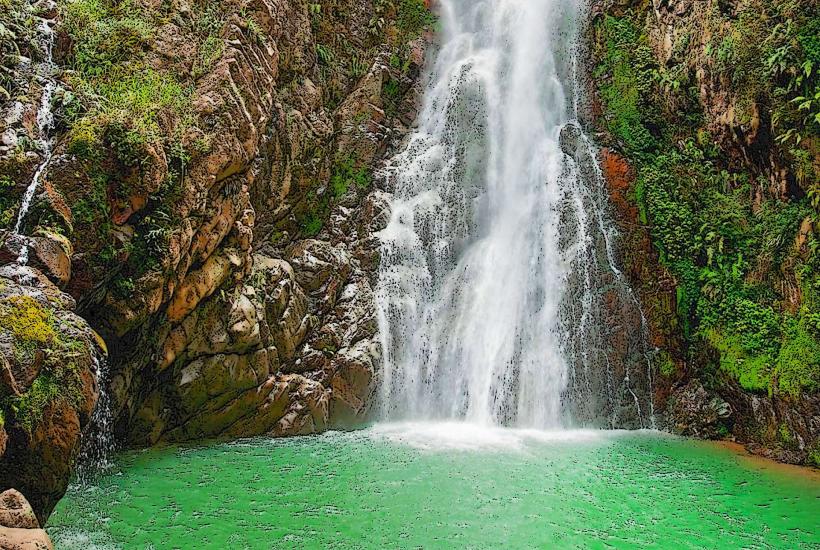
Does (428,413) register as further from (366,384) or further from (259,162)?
(259,162)

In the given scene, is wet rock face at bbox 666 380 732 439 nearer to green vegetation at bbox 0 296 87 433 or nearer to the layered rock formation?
the layered rock formation

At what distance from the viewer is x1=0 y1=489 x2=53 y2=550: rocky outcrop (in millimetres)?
4246

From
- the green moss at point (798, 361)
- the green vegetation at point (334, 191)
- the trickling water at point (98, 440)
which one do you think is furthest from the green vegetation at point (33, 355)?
the green moss at point (798, 361)

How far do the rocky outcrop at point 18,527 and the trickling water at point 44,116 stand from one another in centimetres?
325

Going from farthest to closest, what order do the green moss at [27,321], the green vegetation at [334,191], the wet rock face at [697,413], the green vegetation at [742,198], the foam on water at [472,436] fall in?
the green vegetation at [334,191] < the wet rock face at [697,413] < the green vegetation at [742,198] < the foam on water at [472,436] < the green moss at [27,321]

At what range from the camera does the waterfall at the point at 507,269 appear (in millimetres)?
14203

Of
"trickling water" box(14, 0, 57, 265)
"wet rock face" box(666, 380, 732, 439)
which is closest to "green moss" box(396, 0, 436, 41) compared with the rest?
"trickling water" box(14, 0, 57, 265)

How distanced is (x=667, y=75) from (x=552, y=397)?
32.8 ft

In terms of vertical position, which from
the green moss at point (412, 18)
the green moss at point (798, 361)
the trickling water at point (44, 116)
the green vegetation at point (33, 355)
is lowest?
the green vegetation at point (33, 355)

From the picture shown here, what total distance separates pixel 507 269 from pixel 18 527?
43.2ft

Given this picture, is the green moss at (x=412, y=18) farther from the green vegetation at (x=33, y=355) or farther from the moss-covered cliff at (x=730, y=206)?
the green vegetation at (x=33, y=355)

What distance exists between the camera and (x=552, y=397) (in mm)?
14125

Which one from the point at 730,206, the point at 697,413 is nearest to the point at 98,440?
the point at 697,413

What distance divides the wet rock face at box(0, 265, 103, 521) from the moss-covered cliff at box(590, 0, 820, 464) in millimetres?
11959
